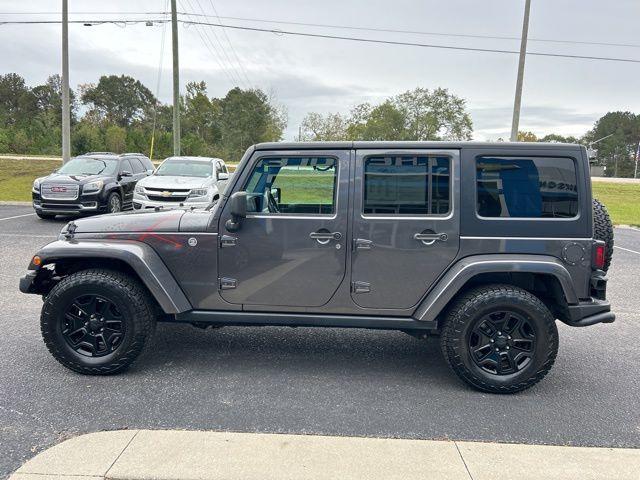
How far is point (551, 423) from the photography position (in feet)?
10.3

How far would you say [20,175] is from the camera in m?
22.7

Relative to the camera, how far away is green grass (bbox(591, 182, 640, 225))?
1619 centimetres

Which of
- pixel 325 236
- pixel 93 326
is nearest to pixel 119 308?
pixel 93 326

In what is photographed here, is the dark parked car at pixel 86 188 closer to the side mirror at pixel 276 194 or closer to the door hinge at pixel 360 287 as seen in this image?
the side mirror at pixel 276 194

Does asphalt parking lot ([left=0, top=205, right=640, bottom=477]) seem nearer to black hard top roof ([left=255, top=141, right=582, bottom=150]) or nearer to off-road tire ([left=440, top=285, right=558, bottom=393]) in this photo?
off-road tire ([left=440, top=285, right=558, bottom=393])

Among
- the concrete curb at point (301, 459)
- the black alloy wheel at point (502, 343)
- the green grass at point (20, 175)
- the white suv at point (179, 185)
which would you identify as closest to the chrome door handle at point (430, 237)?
the black alloy wheel at point (502, 343)

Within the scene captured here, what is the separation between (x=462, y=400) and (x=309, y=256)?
1.52 meters

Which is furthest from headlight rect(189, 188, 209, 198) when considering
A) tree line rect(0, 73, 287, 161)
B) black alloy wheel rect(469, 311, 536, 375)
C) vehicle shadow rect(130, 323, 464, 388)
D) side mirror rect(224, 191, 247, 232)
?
tree line rect(0, 73, 287, 161)

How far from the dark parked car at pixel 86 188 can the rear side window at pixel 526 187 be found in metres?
10.2

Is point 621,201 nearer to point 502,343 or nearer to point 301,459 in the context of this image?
point 502,343

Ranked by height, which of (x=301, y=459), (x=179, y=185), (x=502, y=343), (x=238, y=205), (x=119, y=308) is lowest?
(x=301, y=459)

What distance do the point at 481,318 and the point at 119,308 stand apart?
8.79 ft

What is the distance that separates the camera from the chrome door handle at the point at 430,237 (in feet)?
11.5

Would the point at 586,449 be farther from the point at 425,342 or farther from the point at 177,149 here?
the point at 177,149
